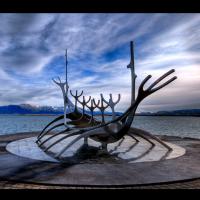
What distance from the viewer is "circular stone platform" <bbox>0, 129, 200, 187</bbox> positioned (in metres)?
7.14

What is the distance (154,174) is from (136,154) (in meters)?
4.01

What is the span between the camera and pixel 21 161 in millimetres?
9977

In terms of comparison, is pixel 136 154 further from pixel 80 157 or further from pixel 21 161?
pixel 21 161

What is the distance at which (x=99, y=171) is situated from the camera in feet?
27.5

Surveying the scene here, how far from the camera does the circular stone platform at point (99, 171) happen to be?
7141 mm

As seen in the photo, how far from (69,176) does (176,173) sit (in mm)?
3166
